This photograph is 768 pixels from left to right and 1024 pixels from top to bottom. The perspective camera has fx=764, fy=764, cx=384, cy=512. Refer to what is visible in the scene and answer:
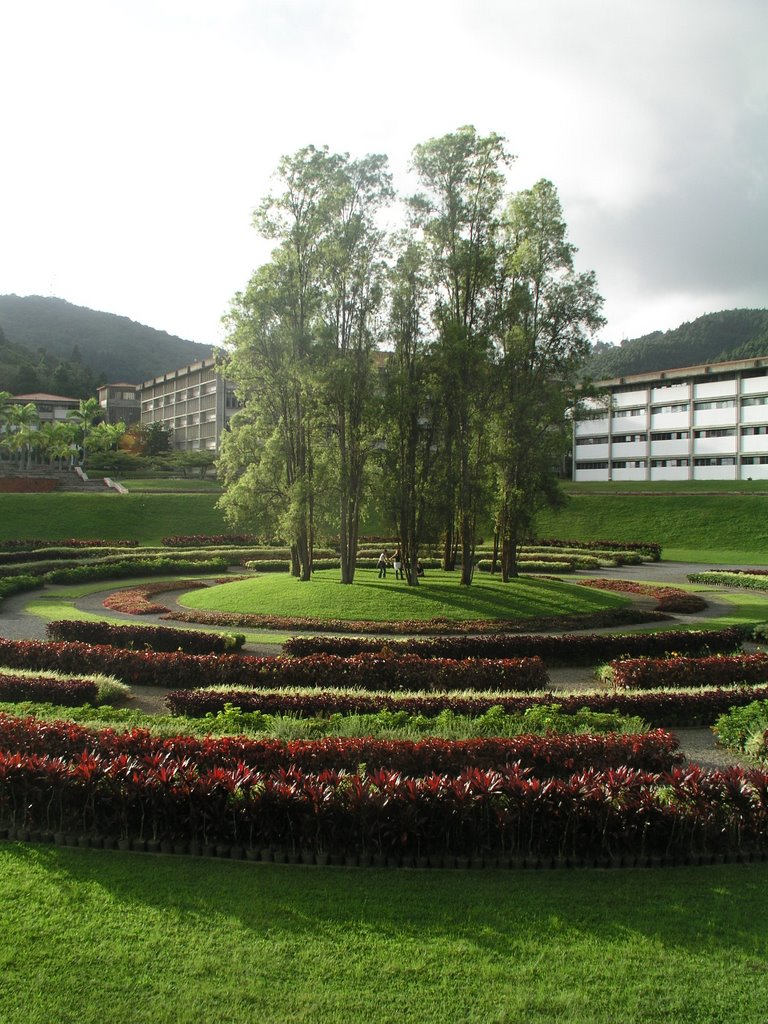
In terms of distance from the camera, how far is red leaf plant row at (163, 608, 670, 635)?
66.4ft

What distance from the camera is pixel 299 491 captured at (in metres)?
25.6

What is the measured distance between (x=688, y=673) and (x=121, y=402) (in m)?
113

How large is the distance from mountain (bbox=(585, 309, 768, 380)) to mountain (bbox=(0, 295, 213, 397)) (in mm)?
81065

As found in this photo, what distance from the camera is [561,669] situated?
647 inches

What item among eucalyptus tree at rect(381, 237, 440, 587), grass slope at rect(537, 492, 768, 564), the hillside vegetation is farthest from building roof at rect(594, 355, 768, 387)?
eucalyptus tree at rect(381, 237, 440, 587)

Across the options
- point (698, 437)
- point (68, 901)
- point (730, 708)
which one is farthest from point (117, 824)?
point (698, 437)

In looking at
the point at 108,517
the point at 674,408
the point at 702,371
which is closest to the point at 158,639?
the point at 108,517

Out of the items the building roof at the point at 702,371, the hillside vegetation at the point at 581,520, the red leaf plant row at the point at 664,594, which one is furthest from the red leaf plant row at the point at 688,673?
the building roof at the point at 702,371

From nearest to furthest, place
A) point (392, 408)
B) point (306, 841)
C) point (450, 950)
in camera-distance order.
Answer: point (450, 950) → point (306, 841) → point (392, 408)

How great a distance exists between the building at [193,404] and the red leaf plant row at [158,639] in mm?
70340

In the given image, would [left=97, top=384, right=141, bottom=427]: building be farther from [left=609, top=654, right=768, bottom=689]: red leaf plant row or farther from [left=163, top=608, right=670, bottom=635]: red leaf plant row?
[left=609, top=654, right=768, bottom=689]: red leaf plant row

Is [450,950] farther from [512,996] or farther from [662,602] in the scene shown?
[662,602]

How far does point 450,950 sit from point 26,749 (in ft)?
17.2

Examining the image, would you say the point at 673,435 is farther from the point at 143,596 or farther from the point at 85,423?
the point at 85,423
